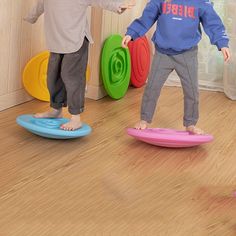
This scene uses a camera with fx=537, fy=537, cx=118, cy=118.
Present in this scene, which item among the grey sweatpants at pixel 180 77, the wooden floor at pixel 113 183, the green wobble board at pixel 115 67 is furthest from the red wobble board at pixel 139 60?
the grey sweatpants at pixel 180 77

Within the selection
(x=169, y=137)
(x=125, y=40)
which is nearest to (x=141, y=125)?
(x=169, y=137)

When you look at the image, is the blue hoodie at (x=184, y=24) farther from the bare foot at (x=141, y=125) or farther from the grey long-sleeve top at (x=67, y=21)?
the bare foot at (x=141, y=125)

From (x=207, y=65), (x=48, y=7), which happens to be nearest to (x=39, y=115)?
(x=48, y=7)

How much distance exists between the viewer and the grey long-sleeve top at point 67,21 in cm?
188

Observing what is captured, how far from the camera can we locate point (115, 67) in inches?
100

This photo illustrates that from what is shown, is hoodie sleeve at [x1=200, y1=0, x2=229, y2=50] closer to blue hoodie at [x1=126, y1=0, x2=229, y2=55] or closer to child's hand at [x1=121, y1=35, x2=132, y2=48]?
blue hoodie at [x1=126, y1=0, x2=229, y2=55]

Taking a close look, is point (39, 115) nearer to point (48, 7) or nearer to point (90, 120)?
point (90, 120)

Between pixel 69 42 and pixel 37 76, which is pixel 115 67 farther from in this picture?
pixel 69 42

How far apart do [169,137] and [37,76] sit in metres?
0.73

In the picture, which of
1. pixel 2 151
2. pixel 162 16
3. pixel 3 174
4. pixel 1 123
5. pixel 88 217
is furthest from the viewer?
pixel 1 123

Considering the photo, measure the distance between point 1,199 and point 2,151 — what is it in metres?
0.37

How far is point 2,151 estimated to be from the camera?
1843mm

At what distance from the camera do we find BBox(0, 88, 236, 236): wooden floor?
55.4 inches

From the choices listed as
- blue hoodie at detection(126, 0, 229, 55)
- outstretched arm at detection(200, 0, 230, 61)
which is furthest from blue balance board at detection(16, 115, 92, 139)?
outstretched arm at detection(200, 0, 230, 61)
